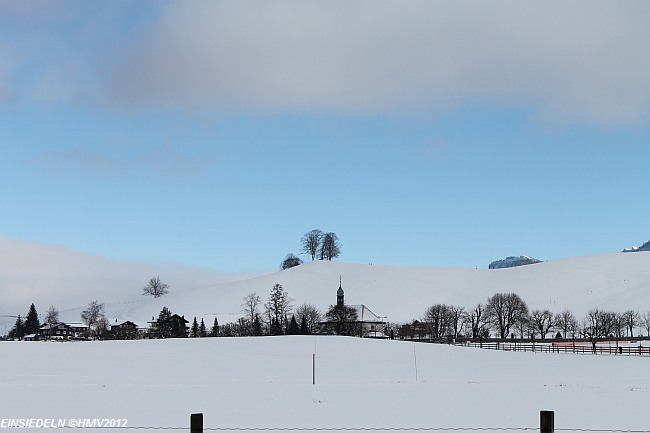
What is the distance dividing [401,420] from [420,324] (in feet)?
522

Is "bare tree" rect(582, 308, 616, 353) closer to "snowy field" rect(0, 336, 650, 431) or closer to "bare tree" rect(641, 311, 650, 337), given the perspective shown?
"bare tree" rect(641, 311, 650, 337)

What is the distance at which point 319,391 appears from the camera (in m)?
36.3

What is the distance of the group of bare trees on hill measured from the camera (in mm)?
175000

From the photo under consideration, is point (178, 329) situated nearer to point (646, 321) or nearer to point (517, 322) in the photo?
point (517, 322)

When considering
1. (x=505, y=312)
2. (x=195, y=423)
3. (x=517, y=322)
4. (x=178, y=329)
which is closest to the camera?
(x=195, y=423)

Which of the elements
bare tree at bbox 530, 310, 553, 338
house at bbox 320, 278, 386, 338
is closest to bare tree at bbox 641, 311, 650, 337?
bare tree at bbox 530, 310, 553, 338

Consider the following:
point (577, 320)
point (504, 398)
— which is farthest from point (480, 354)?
point (577, 320)

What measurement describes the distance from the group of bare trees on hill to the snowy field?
10449 cm

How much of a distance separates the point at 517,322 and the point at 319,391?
15384cm

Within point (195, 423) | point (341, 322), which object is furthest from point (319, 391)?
point (341, 322)

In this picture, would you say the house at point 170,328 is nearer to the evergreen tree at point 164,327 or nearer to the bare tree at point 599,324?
the evergreen tree at point 164,327

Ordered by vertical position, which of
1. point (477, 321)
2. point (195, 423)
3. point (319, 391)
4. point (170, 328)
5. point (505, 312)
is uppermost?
point (505, 312)

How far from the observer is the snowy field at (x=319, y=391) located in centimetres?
2509

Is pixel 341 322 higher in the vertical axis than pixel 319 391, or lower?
higher
